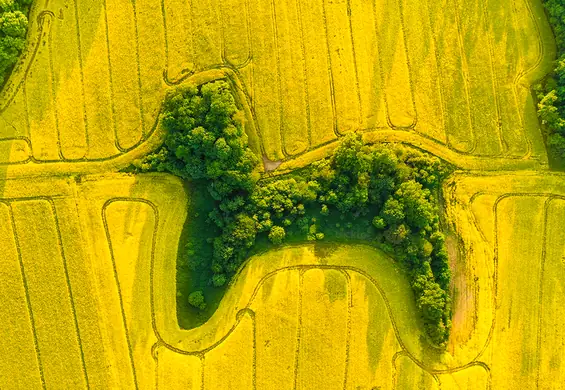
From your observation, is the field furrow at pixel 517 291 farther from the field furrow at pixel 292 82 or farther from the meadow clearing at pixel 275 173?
the field furrow at pixel 292 82

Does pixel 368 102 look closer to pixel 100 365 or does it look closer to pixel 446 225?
pixel 446 225

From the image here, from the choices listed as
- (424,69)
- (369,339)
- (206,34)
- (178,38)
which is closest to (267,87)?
(206,34)

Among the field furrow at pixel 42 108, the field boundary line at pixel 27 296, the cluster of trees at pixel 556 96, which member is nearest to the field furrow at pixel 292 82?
the field furrow at pixel 42 108

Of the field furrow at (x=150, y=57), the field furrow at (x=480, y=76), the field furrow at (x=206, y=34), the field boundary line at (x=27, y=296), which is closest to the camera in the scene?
the field boundary line at (x=27, y=296)

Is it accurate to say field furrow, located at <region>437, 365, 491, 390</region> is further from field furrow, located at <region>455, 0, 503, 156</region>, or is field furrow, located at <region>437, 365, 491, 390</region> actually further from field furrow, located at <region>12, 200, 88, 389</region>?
field furrow, located at <region>12, 200, 88, 389</region>

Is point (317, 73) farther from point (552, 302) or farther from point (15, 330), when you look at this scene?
point (15, 330)

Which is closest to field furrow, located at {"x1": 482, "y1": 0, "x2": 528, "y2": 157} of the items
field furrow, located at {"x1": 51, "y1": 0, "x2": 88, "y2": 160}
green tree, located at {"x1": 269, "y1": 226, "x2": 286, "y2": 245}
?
green tree, located at {"x1": 269, "y1": 226, "x2": 286, "y2": 245}
